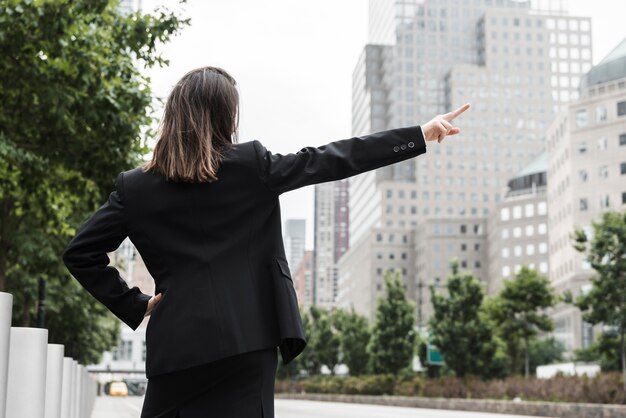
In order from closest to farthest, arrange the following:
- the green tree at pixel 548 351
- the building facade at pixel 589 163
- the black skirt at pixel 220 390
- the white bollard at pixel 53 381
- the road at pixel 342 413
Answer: the black skirt at pixel 220 390
the white bollard at pixel 53 381
the road at pixel 342 413
the green tree at pixel 548 351
the building facade at pixel 589 163

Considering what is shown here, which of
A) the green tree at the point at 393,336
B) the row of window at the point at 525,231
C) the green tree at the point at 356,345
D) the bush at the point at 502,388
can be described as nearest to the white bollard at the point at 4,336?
the bush at the point at 502,388

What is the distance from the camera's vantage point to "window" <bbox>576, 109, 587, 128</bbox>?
308 feet

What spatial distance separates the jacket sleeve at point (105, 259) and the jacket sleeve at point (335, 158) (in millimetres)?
461

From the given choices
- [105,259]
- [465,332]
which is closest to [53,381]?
[105,259]

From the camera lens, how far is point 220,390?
8.57 feet

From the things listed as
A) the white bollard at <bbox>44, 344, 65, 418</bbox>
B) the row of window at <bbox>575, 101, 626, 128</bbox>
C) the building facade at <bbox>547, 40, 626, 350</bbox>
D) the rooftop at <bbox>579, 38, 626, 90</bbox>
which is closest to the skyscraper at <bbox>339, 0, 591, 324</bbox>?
the building facade at <bbox>547, 40, 626, 350</bbox>

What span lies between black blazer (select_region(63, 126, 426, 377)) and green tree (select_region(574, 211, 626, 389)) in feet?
94.1

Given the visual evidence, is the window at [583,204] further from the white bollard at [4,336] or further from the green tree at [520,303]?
the white bollard at [4,336]

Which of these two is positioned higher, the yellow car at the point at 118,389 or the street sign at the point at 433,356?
the street sign at the point at 433,356

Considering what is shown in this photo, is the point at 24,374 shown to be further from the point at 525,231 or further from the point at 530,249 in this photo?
the point at 525,231

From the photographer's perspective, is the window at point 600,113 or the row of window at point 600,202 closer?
the row of window at point 600,202

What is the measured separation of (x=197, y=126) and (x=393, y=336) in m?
46.1

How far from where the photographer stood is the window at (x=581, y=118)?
93.9 meters

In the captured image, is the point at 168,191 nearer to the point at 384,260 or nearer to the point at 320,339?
the point at 320,339
